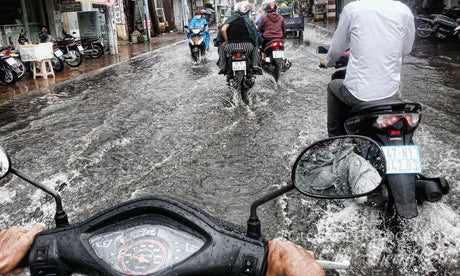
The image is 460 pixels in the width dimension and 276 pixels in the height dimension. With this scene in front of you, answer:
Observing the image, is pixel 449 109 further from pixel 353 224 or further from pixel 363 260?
pixel 363 260

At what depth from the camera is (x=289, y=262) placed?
1.31 meters

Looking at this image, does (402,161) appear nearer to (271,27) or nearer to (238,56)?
(238,56)

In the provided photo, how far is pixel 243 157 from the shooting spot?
4945 mm

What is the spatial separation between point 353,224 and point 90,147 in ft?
12.7

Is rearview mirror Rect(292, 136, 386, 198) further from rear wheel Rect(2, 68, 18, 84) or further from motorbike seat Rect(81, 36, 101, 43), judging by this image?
motorbike seat Rect(81, 36, 101, 43)

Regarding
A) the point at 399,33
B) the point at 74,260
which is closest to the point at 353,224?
the point at 399,33

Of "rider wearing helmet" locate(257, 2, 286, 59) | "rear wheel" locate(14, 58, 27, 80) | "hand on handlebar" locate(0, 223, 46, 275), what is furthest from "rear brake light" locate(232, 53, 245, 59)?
"rear wheel" locate(14, 58, 27, 80)

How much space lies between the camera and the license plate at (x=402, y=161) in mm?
2650

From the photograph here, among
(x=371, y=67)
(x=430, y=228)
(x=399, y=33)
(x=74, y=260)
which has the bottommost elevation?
(x=430, y=228)

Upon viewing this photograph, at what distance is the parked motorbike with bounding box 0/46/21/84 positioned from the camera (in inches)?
411

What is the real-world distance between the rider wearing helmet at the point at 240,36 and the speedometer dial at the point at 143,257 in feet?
21.6

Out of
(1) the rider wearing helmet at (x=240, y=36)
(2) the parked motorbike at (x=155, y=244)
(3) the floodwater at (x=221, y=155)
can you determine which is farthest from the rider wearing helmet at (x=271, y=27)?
(2) the parked motorbike at (x=155, y=244)

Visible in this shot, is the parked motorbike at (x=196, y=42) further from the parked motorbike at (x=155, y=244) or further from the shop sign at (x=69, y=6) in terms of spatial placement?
the parked motorbike at (x=155, y=244)

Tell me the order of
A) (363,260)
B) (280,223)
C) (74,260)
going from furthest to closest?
(280,223) → (363,260) → (74,260)
